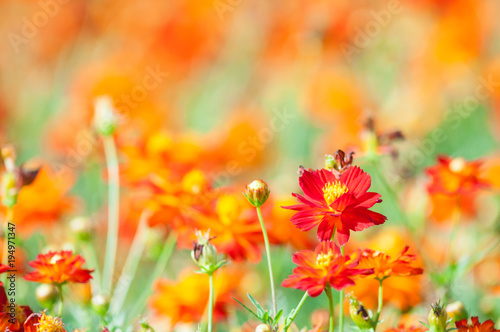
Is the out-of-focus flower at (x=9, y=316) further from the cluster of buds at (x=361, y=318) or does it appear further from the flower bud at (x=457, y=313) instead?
the flower bud at (x=457, y=313)

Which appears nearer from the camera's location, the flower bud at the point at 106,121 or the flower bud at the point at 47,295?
the flower bud at the point at 47,295

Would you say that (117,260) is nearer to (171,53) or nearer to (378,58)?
(171,53)

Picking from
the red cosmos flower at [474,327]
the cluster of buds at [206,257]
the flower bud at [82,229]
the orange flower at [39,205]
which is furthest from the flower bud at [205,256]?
the orange flower at [39,205]

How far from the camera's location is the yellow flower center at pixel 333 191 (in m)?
0.53

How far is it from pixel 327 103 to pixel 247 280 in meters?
0.96

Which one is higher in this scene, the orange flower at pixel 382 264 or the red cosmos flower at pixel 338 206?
the red cosmos flower at pixel 338 206

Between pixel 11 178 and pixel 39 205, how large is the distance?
0.34 meters

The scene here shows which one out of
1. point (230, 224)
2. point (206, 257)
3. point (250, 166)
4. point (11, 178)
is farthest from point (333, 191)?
point (250, 166)

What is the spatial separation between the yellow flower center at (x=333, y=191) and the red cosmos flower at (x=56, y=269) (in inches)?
9.6

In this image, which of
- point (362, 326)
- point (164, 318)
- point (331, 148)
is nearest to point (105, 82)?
point (331, 148)

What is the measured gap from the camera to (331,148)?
1.69 m

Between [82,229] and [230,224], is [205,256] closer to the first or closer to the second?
[230,224]

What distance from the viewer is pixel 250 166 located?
64.4 inches

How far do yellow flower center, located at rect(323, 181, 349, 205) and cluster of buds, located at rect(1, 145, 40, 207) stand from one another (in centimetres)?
34
